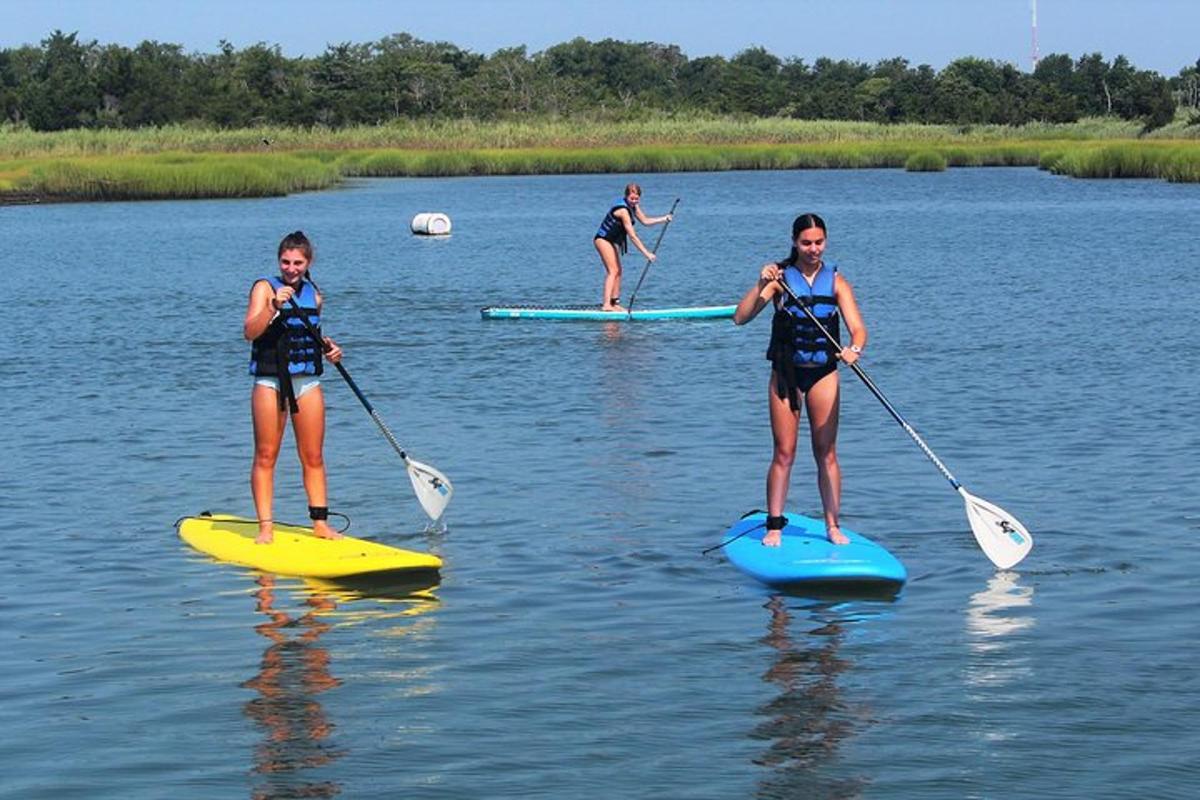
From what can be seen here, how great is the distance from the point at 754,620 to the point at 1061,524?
9.41 feet

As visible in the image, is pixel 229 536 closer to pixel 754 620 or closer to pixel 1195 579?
pixel 754 620

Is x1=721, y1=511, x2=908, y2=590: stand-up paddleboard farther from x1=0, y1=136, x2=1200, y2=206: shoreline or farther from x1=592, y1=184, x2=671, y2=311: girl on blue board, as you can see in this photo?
x1=0, y1=136, x2=1200, y2=206: shoreline

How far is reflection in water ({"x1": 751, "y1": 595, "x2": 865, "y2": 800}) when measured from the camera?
295 inches

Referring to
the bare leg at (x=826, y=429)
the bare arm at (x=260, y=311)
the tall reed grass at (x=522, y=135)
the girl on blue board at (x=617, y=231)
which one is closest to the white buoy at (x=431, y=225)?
the girl on blue board at (x=617, y=231)

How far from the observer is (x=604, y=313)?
23.4 meters

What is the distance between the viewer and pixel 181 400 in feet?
60.4

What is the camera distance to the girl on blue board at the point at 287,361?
1040 centimetres

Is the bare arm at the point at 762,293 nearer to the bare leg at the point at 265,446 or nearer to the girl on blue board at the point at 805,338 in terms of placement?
the girl on blue board at the point at 805,338

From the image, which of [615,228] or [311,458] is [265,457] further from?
→ [615,228]

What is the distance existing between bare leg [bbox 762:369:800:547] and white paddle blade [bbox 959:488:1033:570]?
0.97 metres

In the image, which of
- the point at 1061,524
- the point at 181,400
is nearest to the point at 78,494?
the point at 181,400

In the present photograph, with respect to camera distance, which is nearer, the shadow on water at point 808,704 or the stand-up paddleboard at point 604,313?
the shadow on water at point 808,704

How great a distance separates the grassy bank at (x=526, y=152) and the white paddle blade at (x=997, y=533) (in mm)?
47118

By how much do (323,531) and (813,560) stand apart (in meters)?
2.71
